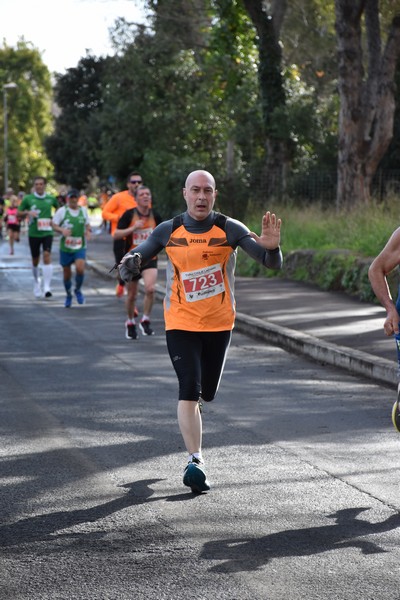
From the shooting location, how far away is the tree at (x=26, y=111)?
311ft

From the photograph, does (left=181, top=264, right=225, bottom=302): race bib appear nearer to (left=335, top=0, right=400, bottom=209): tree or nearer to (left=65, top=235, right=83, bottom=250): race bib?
(left=65, top=235, right=83, bottom=250): race bib

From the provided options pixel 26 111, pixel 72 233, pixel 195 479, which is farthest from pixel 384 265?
pixel 26 111

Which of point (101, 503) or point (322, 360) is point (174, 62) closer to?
point (322, 360)

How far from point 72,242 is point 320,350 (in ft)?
22.5

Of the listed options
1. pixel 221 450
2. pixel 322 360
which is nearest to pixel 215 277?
pixel 221 450

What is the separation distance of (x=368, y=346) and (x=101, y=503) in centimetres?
678

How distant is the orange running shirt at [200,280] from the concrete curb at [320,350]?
4.19 metres

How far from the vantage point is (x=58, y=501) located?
20.4 ft

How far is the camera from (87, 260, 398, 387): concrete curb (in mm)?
11109

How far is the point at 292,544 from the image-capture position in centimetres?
536

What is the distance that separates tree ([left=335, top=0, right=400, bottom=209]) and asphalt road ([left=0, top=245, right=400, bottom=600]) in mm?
13971

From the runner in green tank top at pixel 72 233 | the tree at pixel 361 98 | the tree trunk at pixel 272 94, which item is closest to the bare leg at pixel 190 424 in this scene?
the runner in green tank top at pixel 72 233

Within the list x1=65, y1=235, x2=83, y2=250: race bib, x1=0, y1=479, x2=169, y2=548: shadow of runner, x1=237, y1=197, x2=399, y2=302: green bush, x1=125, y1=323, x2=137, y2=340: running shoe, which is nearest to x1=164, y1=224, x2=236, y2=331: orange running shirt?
x1=0, y1=479, x2=169, y2=548: shadow of runner

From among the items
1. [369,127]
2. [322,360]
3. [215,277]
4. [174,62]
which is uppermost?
[174,62]
